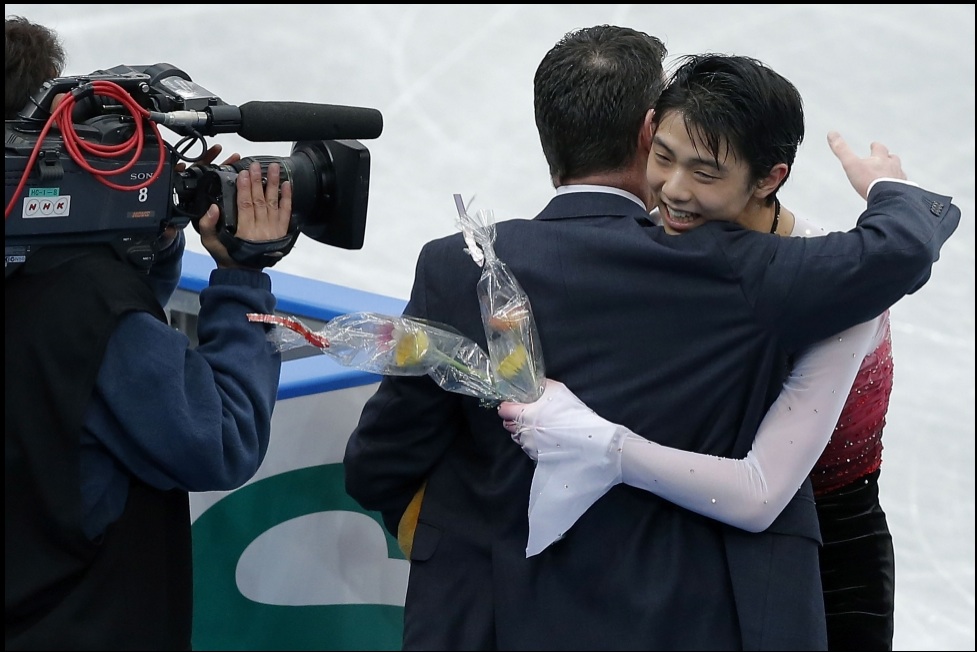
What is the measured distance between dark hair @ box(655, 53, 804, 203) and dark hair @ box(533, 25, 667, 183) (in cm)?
7

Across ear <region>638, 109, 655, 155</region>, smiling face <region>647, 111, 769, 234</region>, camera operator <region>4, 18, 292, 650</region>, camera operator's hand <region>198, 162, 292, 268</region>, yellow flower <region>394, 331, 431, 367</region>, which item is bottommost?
camera operator <region>4, 18, 292, 650</region>

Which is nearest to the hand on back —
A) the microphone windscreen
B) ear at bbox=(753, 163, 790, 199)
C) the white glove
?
ear at bbox=(753, 163, 790, 199)

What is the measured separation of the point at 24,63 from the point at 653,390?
2.40ft

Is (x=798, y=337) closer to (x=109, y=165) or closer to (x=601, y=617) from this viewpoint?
(x=601, y=617)

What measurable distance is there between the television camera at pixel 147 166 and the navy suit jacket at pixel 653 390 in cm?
22

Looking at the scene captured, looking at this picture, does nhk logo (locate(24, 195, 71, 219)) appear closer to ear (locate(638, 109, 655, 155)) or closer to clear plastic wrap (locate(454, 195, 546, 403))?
clear plastic wrap (locate(454, 195, 546, 403))

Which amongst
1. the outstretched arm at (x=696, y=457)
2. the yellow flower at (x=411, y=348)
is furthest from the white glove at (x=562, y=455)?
the yellow flower at (x=411, y=348)

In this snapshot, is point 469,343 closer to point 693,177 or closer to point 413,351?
point 413,351

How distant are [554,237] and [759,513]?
34 cm

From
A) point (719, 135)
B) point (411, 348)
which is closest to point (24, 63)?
point (411, 348)

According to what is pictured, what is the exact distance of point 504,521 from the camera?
1364mm

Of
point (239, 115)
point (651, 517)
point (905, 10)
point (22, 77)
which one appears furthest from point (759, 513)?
point (905, 10)

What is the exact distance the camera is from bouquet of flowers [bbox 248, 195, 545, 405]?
1.30m

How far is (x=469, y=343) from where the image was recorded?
4.45 ft
